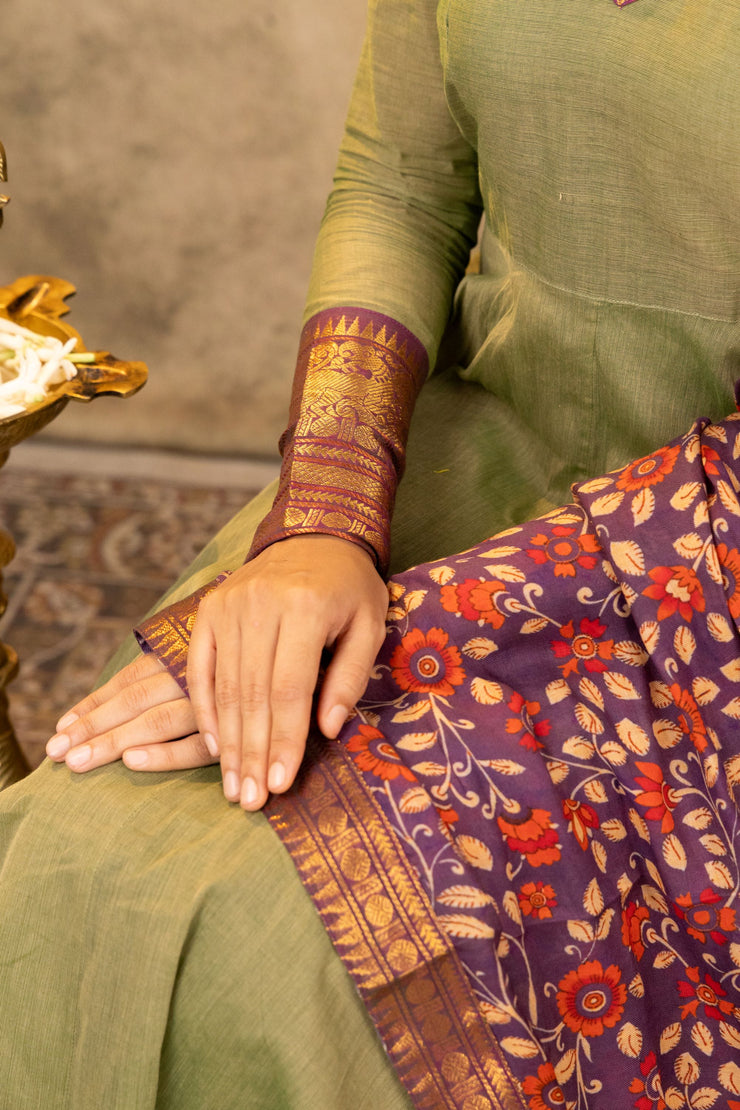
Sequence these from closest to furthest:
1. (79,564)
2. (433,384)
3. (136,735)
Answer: (136,735)
(433,384)
(79,564)

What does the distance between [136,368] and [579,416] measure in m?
0.48

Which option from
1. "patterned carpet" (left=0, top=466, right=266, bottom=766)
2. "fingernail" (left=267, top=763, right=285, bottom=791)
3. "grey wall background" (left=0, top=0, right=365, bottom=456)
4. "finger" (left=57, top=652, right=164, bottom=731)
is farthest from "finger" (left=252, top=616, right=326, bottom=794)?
"grey wall background" (left=0, top=0, right=365, bottom=456)

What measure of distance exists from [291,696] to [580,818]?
0.17 meters

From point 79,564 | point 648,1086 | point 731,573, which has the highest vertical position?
point 731,573

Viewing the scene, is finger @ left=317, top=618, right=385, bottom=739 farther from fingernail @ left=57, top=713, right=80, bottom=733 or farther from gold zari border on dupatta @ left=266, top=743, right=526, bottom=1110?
fingernail @ left=57, top=713, right=80, bottom=733

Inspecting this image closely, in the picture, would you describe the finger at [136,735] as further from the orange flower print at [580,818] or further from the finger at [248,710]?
the orange flower print at [580,818]

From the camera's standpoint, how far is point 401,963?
0.52 meters

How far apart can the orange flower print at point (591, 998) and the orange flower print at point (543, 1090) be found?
0.03 metres

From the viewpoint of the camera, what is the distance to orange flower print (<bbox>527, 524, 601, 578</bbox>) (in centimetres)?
62

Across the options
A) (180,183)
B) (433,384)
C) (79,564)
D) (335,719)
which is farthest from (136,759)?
(180,183)

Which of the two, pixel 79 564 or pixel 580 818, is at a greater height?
pixel 580 818

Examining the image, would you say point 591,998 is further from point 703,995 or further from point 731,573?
point 731,573

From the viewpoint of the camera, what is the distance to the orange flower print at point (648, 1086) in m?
0.58

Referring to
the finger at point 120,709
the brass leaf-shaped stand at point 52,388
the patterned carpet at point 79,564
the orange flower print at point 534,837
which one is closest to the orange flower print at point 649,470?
the orange flower print at point 534,837
